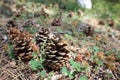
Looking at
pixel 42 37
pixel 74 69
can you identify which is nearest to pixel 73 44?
pixel 42 37

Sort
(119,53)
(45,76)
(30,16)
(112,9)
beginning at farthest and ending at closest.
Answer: (112,9)
(30,16)
(119,53)
(45,76)

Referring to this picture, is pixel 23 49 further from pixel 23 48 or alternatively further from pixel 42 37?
pixel 42 37

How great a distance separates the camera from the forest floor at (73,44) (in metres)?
2.45

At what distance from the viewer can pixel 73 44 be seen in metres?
3.17

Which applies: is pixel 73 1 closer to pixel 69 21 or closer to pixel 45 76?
pixel 69 21

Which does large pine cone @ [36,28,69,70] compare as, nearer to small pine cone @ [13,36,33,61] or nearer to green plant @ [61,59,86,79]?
green plant @ [61,59,86,79]

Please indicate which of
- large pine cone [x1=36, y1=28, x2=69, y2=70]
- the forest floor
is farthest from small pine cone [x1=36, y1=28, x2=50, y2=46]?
the forest floor

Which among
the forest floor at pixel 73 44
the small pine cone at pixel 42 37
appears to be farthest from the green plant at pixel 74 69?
the small pine cone at pixel 42 37

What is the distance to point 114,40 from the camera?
376 centimetres

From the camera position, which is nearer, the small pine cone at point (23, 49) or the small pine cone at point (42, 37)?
the small pine cone at point (23, 49)

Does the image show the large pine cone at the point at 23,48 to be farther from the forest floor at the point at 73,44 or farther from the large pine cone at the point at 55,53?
the large pine cone at the point at 55,53

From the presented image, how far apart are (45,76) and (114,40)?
169 centimetres

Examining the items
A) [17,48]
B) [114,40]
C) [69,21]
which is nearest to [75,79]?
[17,48]

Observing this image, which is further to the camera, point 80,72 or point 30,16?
point 30,16
